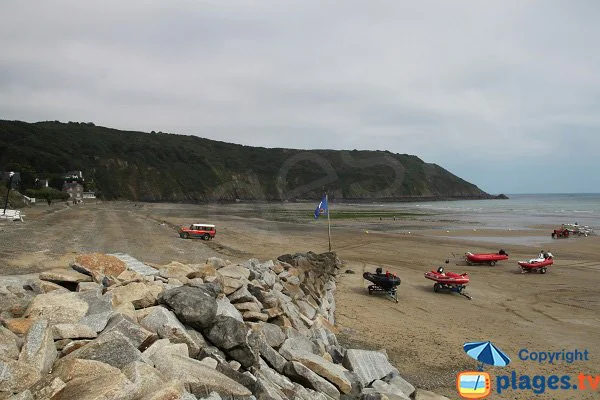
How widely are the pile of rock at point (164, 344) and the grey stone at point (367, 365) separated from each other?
3 cm

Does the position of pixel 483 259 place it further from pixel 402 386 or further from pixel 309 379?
pixel 309 379

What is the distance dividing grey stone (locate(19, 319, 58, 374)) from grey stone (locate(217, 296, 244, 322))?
11.4 ft

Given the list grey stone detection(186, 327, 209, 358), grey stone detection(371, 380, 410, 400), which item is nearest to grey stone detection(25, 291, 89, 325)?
grey stone detection(186, 327, 209, 358)

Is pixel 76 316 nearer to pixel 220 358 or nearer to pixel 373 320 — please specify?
pixel 220 358

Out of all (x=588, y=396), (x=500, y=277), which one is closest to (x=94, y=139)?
(x=500, y=277)

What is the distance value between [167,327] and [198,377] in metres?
1.45

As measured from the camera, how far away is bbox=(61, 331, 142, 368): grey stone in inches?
198

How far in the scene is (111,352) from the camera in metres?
5.10

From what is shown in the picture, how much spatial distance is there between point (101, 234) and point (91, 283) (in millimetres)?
22870

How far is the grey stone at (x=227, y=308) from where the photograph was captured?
8586 millimetres

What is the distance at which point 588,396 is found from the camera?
9.63 m
